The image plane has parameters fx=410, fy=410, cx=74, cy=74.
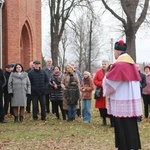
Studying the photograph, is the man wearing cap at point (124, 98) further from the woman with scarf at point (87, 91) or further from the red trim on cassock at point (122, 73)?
the woman with scarf at point (87, 91)

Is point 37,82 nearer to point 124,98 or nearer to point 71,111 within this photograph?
point 71,111

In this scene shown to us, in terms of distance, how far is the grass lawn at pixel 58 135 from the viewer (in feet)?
30.6

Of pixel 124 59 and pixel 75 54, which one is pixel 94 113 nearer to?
pixel 124 59

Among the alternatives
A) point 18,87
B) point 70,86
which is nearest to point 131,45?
point 70,86

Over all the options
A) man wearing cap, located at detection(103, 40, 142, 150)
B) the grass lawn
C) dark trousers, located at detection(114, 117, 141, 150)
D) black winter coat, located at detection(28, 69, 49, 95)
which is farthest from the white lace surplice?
black winter coat, located at detection(28, 69, 49, 95)

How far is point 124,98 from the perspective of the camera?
25.3 feet

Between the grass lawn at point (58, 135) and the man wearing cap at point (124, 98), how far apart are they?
1.33m

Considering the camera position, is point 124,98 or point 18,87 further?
point 18,87

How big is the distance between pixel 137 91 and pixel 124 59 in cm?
66

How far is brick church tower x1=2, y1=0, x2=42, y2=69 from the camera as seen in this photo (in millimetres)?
21672

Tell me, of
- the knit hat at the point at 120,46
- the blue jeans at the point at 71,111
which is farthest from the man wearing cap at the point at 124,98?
the blue jeans at the point at 71,111

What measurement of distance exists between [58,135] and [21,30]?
13.5 metres

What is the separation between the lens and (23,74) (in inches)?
515

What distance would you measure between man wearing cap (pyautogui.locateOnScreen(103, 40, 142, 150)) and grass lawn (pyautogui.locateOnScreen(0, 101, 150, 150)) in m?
1.33
